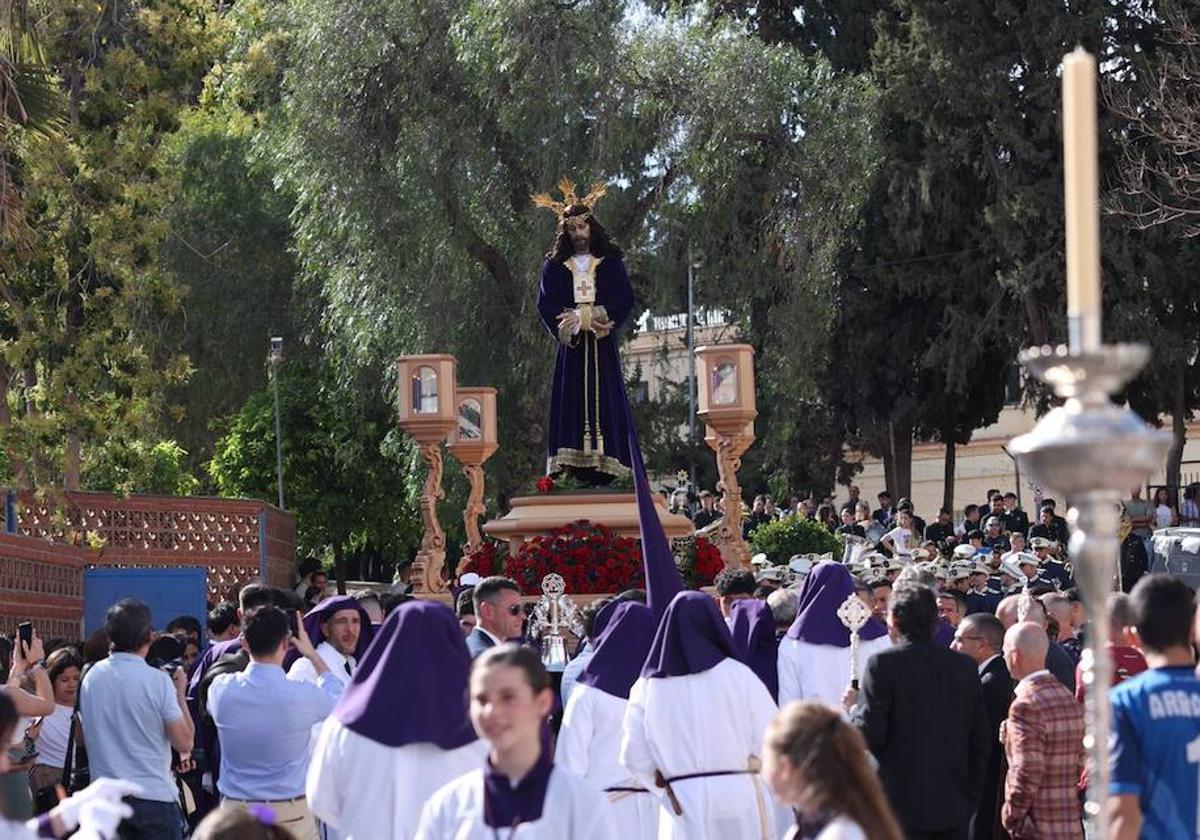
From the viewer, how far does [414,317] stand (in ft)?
90.7

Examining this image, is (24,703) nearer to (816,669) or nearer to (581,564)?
(816,669)

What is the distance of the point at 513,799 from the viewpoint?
5742 millimetres

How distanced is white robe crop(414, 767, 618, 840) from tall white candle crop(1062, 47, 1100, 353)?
2306 millimetres

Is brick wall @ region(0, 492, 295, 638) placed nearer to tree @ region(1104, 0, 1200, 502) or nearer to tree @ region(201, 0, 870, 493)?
tree @ region(201, 0, 870, 493)

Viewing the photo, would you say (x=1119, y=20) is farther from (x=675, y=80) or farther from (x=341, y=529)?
(x=341, y=529)

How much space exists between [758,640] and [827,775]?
636cm

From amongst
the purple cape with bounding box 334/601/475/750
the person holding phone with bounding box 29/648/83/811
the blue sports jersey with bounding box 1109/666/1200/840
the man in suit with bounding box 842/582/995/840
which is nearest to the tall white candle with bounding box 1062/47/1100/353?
the blue sports jersey with bounding box 1109/666/1200/840

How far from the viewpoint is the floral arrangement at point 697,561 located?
1866 centimetres

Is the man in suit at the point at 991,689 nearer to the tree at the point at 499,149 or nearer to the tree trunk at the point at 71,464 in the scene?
the tree trunk at the point at 71,464

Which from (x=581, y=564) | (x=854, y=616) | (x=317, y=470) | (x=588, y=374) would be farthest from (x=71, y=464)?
(x=317, y=470)

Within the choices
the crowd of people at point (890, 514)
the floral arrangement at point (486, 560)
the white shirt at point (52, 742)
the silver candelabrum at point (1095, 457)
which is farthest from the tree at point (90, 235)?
the silver candelabrum at point (1095, 457)

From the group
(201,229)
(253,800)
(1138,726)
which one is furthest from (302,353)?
(1138,726)

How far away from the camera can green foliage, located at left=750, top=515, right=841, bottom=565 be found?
2516cm

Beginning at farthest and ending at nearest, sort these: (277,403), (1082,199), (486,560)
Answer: (277,403) → (486,560) → (1082,199)
